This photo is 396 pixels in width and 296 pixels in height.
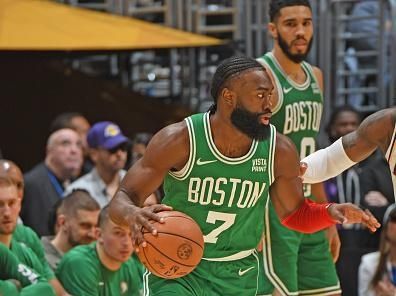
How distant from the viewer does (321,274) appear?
24.3 ft

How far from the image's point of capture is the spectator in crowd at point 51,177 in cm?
970

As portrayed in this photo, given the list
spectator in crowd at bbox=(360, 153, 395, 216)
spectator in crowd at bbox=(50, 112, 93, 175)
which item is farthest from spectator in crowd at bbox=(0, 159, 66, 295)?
spectator in crowd at bbox=(360, 153, 395, 216)

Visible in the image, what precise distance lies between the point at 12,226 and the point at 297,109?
204 cm

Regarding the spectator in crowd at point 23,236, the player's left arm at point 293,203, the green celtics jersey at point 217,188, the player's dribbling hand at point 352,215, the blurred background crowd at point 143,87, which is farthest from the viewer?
the blurred background crowd at point 143,87

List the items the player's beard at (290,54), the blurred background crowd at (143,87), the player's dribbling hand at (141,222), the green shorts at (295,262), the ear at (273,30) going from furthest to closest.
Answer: the blurred background crowd at (143,87) → the ear at (273,30) → the player's beard at (290,54) → the green shorts at (295,262) → the player's dribbling hand at (141,222)

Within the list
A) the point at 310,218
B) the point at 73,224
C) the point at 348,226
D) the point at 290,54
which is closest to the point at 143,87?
the point at 348,226

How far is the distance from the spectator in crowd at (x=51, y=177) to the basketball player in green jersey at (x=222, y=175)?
3677 millimetres

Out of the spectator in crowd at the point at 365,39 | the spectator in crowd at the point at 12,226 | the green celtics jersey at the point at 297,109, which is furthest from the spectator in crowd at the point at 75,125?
the green celtics jersey at the point at 297,109

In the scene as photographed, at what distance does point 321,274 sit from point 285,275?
0.93 ft

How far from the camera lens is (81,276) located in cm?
801

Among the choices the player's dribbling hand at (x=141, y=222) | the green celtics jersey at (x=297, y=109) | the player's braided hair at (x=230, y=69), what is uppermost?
the player's braided hair at (x=230, y=69)

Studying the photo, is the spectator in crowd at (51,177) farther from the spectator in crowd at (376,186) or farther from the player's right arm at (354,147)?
the player's right arm at (354,147)

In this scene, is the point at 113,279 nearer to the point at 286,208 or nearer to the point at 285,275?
the point at 285,275

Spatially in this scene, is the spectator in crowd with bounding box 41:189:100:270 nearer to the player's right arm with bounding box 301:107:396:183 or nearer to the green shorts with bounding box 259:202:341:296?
the green shorts with bounding box 259:202:341:296
